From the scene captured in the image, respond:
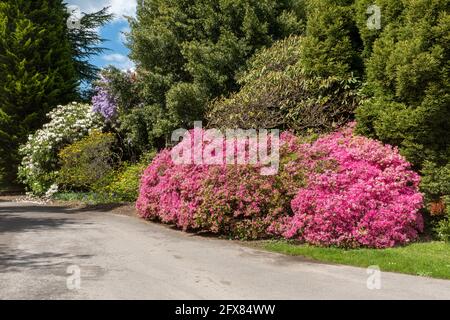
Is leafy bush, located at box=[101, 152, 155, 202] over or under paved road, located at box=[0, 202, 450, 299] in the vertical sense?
over

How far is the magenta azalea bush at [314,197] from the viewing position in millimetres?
9102

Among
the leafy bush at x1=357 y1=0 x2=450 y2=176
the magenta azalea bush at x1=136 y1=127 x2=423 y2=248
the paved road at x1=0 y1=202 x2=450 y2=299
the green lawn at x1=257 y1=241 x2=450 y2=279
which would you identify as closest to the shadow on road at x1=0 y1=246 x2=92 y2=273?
the paved road at x1=0 y1=202 x2=450 y2=299

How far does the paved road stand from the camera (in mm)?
5984

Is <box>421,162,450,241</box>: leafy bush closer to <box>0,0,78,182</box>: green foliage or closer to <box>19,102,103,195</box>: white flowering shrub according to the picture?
<box>19,102,103,195</box>: white flowering shrub

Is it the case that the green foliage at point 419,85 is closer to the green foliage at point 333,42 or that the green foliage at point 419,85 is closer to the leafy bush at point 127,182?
the green foliage at point 333,42

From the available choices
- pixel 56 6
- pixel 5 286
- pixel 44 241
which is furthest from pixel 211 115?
pixel 56 6

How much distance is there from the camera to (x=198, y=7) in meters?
17.1

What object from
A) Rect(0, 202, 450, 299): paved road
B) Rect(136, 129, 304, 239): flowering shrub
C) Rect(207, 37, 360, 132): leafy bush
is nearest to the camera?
Rect(0, 202, 450, 299): paved road

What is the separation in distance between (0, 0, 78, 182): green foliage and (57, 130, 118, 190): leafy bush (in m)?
5.27

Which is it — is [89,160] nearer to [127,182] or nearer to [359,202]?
[127,182]

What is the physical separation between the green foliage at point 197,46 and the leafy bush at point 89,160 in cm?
190

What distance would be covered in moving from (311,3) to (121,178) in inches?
348

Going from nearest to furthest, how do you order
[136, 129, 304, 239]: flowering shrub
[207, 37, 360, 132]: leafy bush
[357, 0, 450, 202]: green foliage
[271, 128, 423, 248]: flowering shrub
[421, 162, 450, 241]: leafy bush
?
1. [271, 128, 423, 248]: flowering shrub
2. [421, 162, 450, 241]: leafy bush
3. [357, 0, 450, 202]: green foliage
4. [136, 129, 304, 239]: flowering shrub
5. [207, 37, 360, 132]: leafy bush

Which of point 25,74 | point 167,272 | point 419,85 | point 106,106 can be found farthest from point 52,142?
point 419,85
